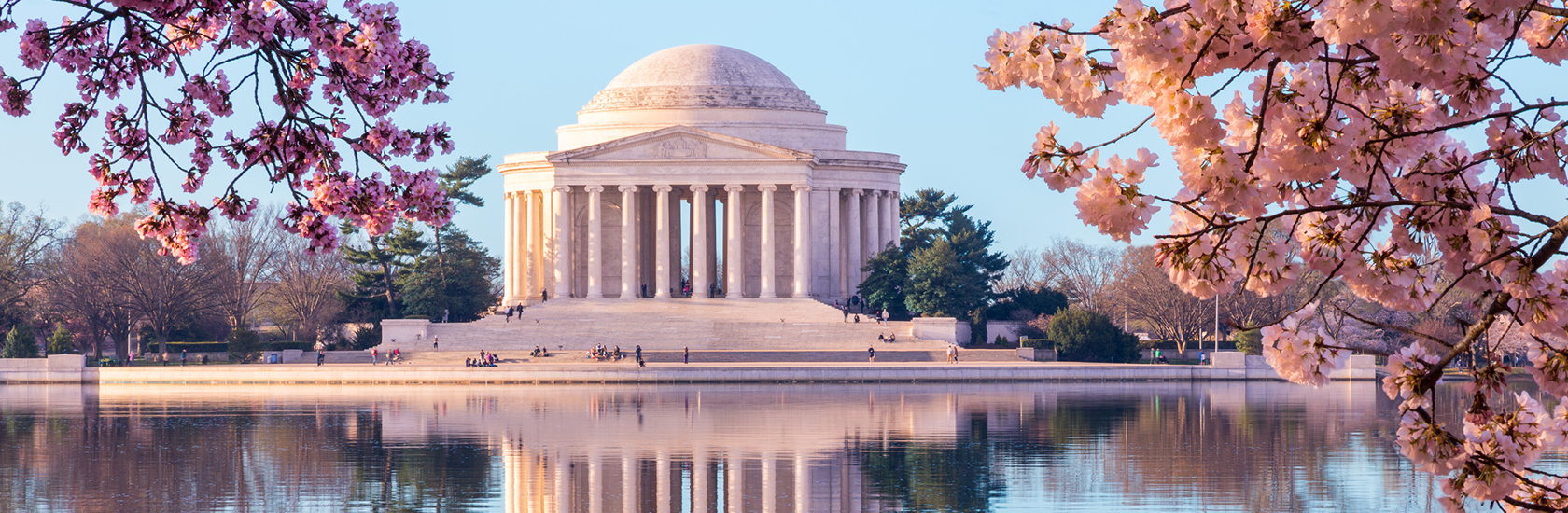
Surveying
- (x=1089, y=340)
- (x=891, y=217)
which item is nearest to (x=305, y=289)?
(x=891, y=217)

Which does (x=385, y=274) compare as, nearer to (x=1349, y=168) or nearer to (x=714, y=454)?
(x=714, y=454)

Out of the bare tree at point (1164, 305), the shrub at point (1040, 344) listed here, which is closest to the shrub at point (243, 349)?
the shrub at point (1040, 344)

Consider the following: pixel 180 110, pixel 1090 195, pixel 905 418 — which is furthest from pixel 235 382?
pixel 1090 195

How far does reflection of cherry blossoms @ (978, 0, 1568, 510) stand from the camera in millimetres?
7160

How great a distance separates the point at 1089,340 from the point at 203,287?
4524 cm

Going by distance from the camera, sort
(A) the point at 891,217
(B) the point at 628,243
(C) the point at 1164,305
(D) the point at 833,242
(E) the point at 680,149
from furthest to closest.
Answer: (A) the point at 891,217, (D) the point at 833,242, (B) the point at 628,243, (E) the point at 680,149, (C) the point at 1164,305

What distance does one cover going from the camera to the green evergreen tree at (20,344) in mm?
76750

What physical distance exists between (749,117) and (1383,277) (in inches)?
3565

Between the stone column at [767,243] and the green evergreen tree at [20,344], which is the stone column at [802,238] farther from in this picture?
the green evergreen tree at [20,344]

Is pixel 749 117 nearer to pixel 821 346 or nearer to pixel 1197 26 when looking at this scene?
pixel 821 346

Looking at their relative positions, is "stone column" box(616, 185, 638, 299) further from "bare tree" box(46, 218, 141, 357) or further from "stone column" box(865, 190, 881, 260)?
"bare tree" box(46, 218, 141, 357)

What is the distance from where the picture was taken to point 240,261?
3824 inches

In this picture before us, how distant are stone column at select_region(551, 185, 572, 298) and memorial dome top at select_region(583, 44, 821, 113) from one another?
306 inches

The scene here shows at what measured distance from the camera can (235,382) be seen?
207 feet
